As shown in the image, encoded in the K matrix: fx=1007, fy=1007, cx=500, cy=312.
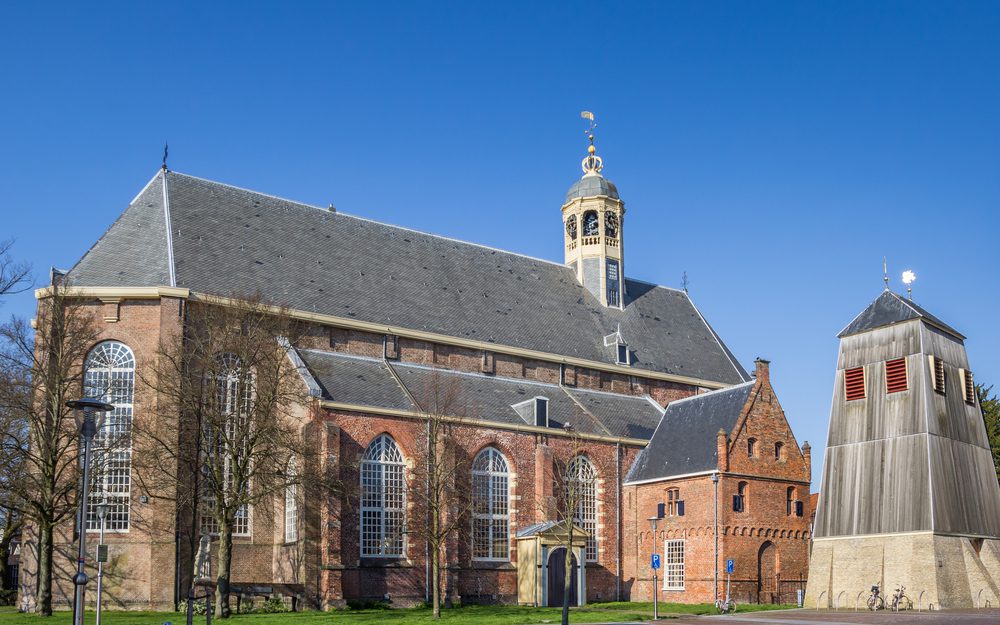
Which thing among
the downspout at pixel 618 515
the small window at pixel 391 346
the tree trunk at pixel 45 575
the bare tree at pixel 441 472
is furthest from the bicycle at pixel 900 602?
the tree trunk at pixel 45 575

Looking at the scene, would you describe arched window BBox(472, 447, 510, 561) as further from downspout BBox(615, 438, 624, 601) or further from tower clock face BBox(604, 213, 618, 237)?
tower clock face BBox(604, 213, 618, 237)

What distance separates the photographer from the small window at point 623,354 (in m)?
52.1

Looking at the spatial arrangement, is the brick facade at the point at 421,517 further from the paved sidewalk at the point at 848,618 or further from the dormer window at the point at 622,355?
the paved sidewalk at the point at 848,618

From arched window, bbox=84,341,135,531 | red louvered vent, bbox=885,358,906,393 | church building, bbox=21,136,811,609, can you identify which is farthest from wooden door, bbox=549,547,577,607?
arched window, bbox=84,341,135,531

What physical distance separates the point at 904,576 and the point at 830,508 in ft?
13.5

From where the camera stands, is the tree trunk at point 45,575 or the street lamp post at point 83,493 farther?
the tree trunk at point 45,575

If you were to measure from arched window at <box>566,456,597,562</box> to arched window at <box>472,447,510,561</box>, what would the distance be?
3063 millimetres

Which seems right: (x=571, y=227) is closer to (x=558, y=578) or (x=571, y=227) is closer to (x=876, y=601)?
(x=558, y=578)

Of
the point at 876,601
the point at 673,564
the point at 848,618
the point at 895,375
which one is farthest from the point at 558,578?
the point at 895,375

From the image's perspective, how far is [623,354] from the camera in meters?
52.4

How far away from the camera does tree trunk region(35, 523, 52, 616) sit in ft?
109

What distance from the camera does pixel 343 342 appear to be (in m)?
43.3

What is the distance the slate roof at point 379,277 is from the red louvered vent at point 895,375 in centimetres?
1663

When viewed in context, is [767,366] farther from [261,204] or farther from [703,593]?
[261,204]
